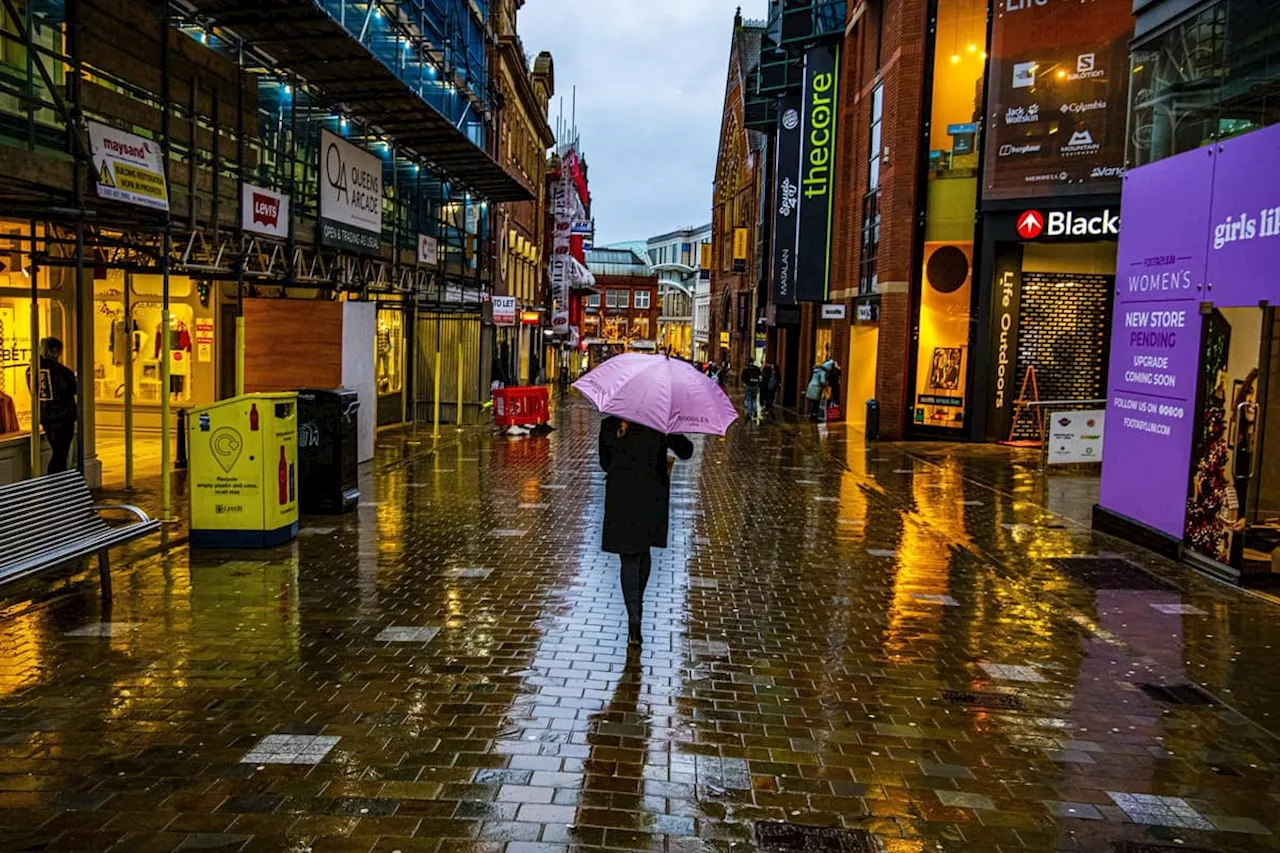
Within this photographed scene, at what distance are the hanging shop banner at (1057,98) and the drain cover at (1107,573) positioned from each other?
1305 centimetres

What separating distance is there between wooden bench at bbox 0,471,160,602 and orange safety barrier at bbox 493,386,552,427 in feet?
47.9

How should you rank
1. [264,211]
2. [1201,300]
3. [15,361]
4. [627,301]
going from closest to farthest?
[1201,300]
[15,361]
[264,211]
[627,301]

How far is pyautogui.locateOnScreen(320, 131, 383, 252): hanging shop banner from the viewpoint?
14.7m

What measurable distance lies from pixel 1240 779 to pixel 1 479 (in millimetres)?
11962

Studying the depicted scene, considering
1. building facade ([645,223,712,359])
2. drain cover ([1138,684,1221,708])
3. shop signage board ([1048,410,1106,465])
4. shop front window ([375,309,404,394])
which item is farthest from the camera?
building facade ([645,223,712,359])

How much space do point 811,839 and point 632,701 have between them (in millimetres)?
1814

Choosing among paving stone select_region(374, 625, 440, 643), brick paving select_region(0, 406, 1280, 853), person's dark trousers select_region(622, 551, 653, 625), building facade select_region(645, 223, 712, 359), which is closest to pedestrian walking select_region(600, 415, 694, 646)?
person's dark trousers select_region(622, 551, 653, 625)

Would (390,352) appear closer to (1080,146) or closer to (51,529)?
(51,529)

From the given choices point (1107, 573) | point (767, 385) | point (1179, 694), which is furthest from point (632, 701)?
point (767, 385)

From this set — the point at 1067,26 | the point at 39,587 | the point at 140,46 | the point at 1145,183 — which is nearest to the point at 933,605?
the point at 1145,183

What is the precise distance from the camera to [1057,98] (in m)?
21.0

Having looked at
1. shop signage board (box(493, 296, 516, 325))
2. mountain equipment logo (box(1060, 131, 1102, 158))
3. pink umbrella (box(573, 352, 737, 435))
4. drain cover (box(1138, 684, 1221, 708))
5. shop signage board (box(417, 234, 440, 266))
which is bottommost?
drain cover (box(1138, 684, 1221, 708))

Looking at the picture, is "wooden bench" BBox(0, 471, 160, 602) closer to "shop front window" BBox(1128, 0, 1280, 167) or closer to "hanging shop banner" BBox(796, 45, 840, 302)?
"shop front window" BBox(1128, 0, 1280, 167)

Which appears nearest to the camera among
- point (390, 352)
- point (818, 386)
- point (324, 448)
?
point (324, 448)
